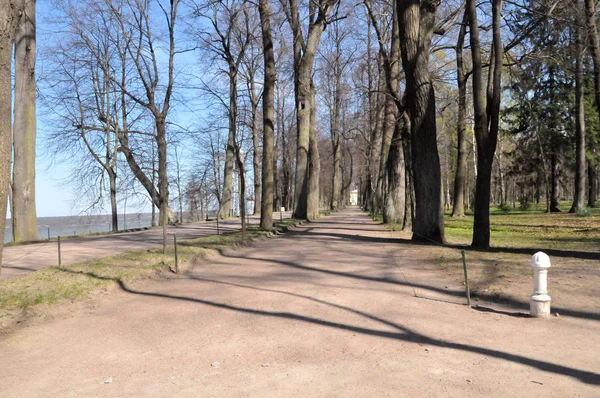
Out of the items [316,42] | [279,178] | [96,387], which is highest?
[316,42]

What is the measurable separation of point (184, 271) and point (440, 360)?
6811 mm

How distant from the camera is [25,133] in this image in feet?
60.3

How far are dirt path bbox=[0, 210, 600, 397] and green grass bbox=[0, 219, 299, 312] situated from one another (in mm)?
465

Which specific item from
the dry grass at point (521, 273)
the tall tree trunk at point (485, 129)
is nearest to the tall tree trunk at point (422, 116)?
the dry grass at point (521, 273)

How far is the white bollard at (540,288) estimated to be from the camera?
633cm

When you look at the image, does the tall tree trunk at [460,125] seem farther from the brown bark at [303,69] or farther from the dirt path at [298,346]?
the dirt path at [298,346]

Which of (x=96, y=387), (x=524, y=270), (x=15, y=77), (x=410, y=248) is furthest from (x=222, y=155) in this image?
(x=96, y=387)

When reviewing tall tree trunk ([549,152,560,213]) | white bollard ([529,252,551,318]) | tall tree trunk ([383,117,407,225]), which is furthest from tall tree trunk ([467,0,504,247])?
tall tree trunk ([549,152,560,213])

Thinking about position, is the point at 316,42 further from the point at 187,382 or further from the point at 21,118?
the point at 187,382

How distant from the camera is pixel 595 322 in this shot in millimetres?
6477

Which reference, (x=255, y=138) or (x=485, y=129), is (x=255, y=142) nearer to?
(x=255, y=138)

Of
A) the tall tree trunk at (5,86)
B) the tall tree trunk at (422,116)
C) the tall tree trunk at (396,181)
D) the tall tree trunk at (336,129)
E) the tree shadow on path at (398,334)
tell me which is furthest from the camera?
the tall tree trunk at (336,129)

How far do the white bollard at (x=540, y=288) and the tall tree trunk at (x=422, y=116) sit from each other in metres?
7.22

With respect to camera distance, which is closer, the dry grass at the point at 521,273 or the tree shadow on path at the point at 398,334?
the tree shadow on path at the point at 398,334
